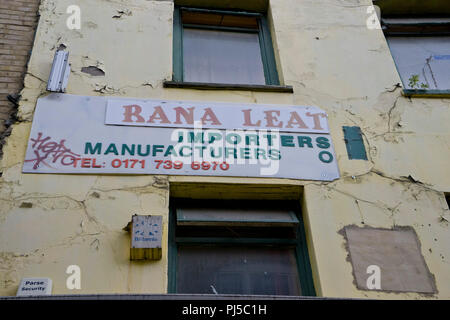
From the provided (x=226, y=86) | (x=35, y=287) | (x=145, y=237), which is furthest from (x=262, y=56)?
(x=35, y=287)

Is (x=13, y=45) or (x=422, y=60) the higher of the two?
(x=422, y=60)

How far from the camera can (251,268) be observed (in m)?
4.17

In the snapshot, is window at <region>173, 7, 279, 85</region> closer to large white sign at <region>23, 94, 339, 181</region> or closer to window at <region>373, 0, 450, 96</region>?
large white sign at <region>23, 94, 339, 181</region>

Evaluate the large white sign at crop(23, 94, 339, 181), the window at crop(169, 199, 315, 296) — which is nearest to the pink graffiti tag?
the large white sign at crop(23, 94, 339, 181)

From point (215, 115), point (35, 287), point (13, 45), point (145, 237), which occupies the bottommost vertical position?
point (35, 287)

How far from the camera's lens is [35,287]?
3604mm

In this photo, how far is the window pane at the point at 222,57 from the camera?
5820 millimetres

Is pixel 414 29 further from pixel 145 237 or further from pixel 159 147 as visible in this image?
pixel 145 237

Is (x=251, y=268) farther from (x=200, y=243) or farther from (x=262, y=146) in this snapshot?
(x=262, y=146)

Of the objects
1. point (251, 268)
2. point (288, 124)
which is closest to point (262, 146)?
point (288, 124)

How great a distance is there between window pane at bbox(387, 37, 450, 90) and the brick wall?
4579 millimetres

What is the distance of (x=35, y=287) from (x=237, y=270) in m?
1.66

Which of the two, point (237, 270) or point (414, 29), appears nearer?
point (237, 270)

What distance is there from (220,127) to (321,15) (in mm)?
2508
